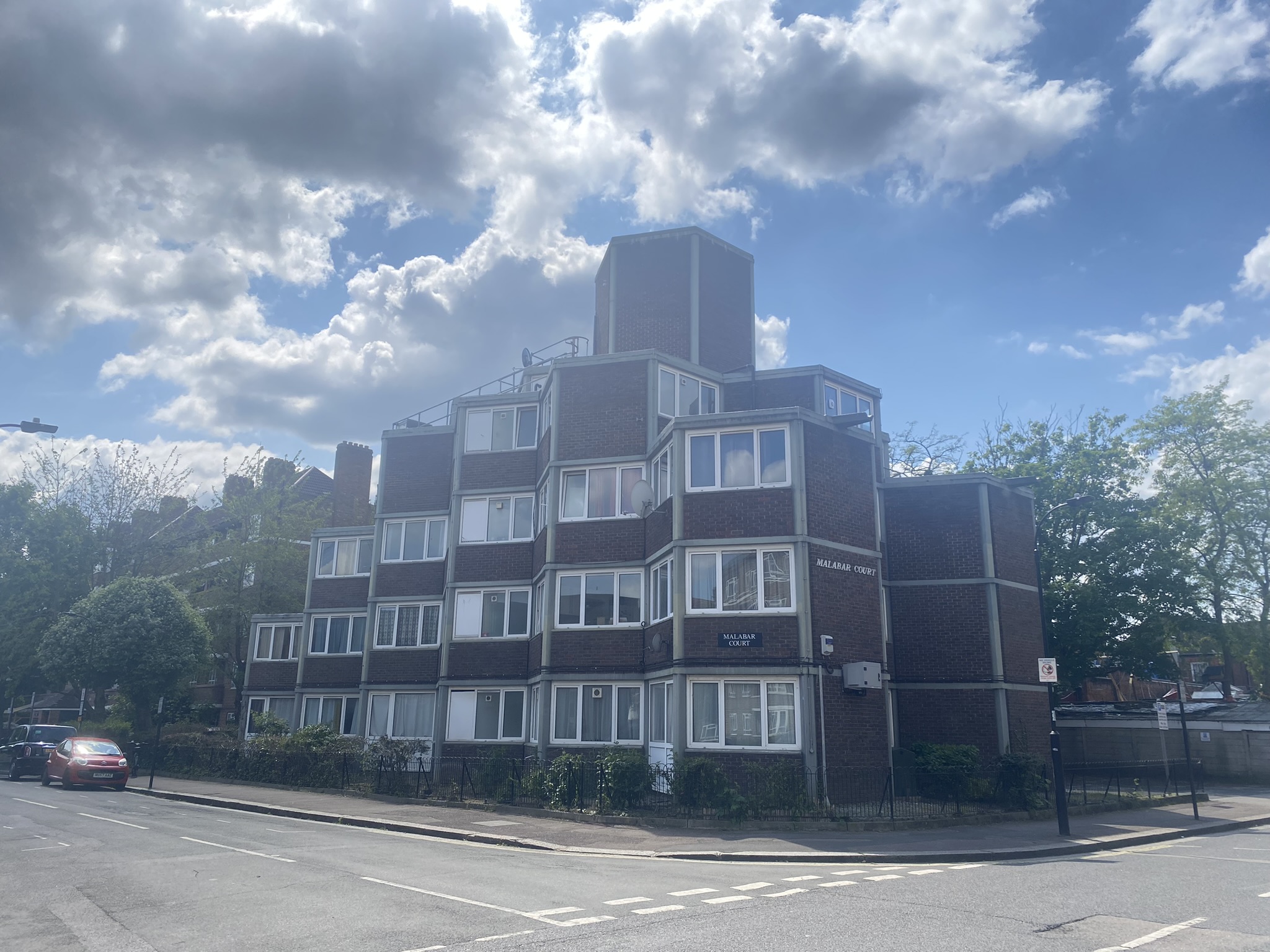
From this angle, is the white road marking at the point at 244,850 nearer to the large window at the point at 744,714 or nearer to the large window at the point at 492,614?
the large window at the point at 744,714

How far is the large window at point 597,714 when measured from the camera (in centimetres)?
2502

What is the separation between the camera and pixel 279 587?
1941 inches

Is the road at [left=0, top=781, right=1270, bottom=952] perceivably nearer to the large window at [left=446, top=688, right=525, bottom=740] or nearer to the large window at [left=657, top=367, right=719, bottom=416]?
the large window at [left=446, top=688, right=525, bottom=740]

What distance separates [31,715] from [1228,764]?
70017mm

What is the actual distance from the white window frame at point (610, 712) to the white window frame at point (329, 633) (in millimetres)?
11997

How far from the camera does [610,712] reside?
25.3m

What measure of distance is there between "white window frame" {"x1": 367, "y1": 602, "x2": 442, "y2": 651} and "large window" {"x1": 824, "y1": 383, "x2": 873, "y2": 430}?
14129 mm

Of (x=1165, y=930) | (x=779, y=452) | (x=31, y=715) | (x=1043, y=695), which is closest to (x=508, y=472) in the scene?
(x=779, y=452)

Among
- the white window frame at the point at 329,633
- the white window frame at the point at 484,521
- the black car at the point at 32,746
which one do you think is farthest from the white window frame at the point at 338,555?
the black car at the point at 32,746

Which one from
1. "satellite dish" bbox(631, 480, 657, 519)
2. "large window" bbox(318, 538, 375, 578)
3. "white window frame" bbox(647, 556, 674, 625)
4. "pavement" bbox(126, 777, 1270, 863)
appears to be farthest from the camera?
"large window" bbox(318, 538, 375, 578)

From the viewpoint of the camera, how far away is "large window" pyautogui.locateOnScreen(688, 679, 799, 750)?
2114 centimetres

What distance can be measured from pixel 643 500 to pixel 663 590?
2491 millimetres

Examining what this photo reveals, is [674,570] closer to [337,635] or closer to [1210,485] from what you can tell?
[337,635]

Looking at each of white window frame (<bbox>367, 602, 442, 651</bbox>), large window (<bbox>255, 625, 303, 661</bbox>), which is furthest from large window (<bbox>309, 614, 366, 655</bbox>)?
large window (<bbox>255, 625, 303, 661</bbox>)
